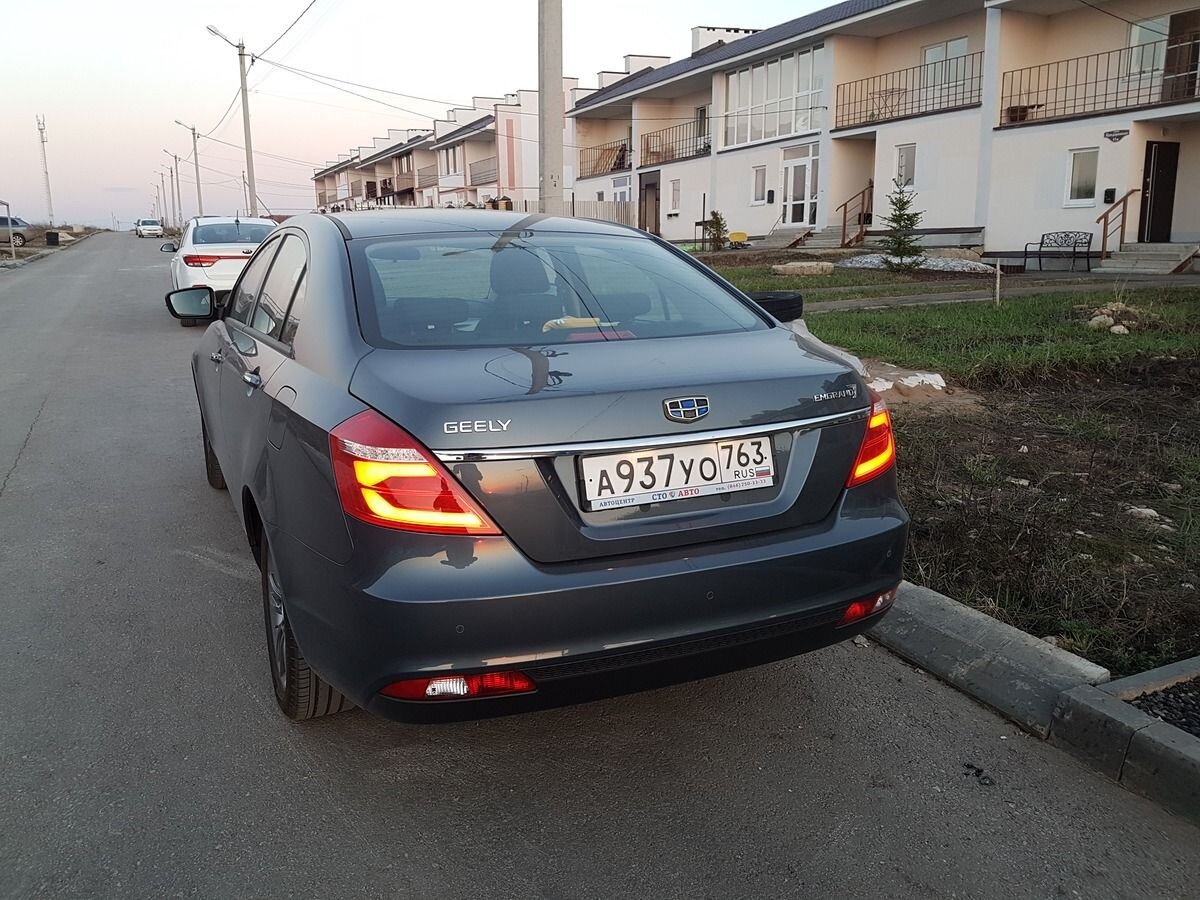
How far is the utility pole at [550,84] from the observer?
11.5 metres

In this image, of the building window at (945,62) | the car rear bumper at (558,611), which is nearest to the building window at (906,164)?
the building window at (945,62)

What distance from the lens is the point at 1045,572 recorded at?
3990mm

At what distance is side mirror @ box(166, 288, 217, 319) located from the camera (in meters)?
5.06

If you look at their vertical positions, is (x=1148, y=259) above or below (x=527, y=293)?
below

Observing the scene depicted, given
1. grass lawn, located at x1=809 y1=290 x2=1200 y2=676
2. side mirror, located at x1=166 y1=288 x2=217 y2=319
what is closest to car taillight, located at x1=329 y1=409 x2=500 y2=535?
grass lawn, located at x1=809 y1=290 x2=1200 y2=676

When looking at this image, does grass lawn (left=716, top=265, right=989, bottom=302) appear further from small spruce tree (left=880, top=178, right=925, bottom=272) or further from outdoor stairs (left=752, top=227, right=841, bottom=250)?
outdoor stairs (left=752, top=227, right=841, bottom=250)

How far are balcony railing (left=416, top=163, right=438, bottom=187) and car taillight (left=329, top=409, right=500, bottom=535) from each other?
223 feet

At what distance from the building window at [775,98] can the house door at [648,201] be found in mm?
7171

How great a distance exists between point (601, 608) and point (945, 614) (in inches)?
72.9

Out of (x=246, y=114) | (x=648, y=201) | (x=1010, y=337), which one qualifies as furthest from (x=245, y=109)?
(x=1010, y=337)

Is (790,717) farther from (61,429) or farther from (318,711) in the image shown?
(61,429)

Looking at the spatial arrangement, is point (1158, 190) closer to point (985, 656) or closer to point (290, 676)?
point (985, 656)

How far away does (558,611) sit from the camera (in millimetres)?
2377

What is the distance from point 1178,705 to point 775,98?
33.5 metres
